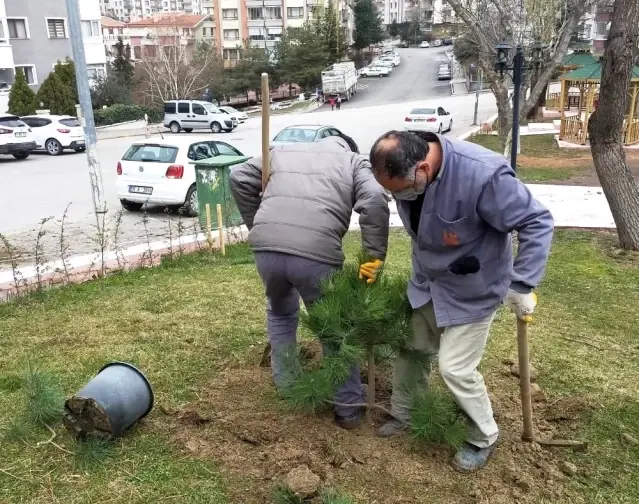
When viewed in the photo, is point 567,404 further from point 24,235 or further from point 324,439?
point 24,235

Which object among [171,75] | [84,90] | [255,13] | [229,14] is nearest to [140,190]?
[84,90]

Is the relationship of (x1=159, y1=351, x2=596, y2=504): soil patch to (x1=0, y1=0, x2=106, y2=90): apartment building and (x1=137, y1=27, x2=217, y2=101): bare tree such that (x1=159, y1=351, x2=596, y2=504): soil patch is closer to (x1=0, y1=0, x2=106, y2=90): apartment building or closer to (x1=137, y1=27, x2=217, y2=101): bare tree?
(x1=0, y1=0, x2=106, y2=90): apartment building

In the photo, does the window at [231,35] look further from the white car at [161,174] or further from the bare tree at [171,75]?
the white car at [161,174]

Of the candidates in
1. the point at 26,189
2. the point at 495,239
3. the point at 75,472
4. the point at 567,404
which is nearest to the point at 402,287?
the point at 495,239

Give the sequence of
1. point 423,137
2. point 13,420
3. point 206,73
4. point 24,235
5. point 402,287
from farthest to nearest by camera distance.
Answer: point 206,73, point 24,235, point 13,420, point 402,287, point 423,137

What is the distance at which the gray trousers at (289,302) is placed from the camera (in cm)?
288

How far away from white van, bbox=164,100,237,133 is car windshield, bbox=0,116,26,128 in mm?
10378

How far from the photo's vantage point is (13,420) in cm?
320

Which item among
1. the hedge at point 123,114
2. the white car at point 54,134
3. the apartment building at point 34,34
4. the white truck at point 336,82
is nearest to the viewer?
the white car at point 54,134

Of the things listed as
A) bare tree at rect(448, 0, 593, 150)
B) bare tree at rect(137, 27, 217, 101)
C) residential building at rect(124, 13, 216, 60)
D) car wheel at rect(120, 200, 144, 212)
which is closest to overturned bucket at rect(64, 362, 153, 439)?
car wheel at rect(120, 200, 144, 212)

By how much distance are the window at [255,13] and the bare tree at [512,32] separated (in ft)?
166

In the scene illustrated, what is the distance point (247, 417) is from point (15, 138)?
17.9 m

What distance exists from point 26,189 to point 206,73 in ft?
96.4

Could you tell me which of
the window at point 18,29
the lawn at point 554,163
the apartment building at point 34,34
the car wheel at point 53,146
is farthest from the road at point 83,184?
the window at point 18,29
